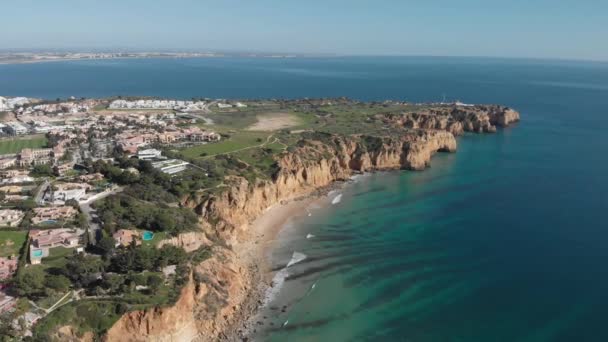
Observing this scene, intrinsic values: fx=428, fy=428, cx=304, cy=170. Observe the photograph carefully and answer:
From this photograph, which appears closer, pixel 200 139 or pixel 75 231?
pixel 75 231

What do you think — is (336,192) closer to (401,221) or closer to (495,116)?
(401,221)

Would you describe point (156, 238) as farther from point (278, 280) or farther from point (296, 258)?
point (296, 258)

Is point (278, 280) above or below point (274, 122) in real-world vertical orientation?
below

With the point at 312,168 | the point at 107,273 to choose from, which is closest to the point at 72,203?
the point at 107,273

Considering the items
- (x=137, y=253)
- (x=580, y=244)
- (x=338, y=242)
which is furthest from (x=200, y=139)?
(x=580, y=244)

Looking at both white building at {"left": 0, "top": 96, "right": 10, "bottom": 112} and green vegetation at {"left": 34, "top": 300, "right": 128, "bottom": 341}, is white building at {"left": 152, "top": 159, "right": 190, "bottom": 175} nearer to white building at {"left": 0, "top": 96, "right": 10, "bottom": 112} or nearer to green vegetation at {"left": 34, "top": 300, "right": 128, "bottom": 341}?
green vegetation at {"left": 34, "top": 300, "right": 128, "bottom": 341}

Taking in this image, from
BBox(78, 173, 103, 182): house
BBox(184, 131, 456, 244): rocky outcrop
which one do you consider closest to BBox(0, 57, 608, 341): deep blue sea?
BBox(184, 131, 456, 244): rocky outcrop

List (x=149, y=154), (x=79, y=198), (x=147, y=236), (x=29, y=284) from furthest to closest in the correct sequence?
(x=149, y=154) → (x=79, y=198) → (x=147, y=236) → (x=29, y=284)
